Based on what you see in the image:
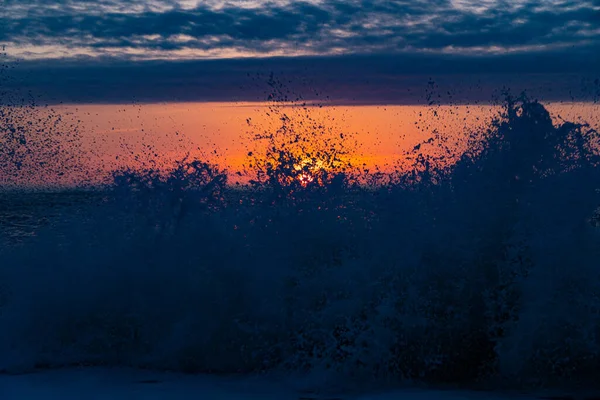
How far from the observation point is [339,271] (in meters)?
6.49

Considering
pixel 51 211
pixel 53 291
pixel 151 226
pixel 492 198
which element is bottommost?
pixel 51 211

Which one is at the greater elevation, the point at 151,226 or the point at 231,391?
the point at 151,226

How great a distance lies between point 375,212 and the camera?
7.29m

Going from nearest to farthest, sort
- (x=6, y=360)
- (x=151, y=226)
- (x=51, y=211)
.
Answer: (x=6, y=360) → (x=151, y=226) → (x=51, y=211)

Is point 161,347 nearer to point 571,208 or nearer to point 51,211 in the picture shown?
point 571,208

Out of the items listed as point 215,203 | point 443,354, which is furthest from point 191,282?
point 443,354

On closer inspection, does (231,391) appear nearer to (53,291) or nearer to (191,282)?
(191,282)

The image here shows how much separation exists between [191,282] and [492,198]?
11.1 ft

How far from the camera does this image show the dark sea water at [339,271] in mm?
5762

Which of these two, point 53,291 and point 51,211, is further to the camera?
point 51,211

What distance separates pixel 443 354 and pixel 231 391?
78.0 inches

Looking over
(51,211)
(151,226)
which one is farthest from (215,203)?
(51,211)

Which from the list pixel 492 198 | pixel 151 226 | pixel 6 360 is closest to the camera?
pixel 6 360

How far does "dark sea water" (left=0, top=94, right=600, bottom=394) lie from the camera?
576 centimetres
